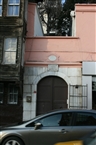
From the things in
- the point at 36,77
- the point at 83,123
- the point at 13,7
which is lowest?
the point at 83,123

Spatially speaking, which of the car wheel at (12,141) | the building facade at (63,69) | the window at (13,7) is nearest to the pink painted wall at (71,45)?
the building facade at (63,69)

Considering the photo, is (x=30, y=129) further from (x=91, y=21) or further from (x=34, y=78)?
(x=91, y=21)

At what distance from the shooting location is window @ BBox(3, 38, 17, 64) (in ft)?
44.5

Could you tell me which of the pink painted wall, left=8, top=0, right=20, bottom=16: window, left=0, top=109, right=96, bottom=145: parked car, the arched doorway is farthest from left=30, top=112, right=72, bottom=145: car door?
left=8, top=0, right=20, bottom=16: window

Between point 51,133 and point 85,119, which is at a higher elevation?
point 85,119

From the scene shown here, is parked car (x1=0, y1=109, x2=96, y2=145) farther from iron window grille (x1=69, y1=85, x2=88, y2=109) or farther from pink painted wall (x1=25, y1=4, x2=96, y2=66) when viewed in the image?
pink painted wall (x1=25, y1=4, x2=96, y2=66)

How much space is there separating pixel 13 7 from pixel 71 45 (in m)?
3.95

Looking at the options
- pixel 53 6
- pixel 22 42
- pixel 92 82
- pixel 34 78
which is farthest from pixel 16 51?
pixel 53 6

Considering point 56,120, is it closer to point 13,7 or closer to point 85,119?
point 85,119

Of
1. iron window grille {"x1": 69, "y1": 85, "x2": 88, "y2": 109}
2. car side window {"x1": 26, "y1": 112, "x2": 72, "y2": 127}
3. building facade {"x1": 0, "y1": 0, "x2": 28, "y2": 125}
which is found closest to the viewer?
car side window {"x1": 26, "y1": 112, "x2": 72, "y2": 127}

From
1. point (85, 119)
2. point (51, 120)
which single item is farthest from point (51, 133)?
point (85, 119)

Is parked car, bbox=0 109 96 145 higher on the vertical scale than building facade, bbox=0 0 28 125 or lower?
lower

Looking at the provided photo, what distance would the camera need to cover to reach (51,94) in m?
13.9

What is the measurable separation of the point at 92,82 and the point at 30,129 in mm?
7278
